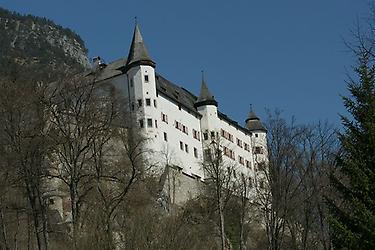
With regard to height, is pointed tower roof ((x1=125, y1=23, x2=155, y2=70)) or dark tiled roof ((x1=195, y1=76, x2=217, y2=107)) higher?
pointed tower roof ((x1=125, y1=23, x2=155, y2=70))

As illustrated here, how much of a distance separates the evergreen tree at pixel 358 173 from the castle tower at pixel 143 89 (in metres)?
49.0

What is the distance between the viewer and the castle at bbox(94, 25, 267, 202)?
71.4m

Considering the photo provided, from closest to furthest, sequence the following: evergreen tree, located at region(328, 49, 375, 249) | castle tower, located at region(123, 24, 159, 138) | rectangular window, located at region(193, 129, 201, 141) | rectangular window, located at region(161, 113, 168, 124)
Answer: evergreen tree, located at region(328, 49, 375, 249)
castle tower, located at region(123, 24, 159, 138)
rectangular window, located at region(161, 113, 168, 124)
rectangular window, located at region(193, 129, 201, 141)

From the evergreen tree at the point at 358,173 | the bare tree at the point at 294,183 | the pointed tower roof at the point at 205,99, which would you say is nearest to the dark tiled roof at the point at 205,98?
the pointed tower roof at the point at 205,99

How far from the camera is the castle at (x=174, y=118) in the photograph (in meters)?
71.4

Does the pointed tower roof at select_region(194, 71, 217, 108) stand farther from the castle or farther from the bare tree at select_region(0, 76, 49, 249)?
the bare tree at select_region(0, 76, 49, 249)

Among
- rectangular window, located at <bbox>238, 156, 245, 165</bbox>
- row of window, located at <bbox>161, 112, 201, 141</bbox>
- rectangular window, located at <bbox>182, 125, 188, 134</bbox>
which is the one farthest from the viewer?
rectangular window, located at <bbox>238, 156, 245, 165</bbox>

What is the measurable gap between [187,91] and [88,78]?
49543mm

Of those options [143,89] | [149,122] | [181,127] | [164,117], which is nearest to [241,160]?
[181,127]

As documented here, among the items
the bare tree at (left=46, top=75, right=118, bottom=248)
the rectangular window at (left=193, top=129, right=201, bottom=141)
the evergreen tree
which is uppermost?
the rectangular window at (left=193, top=129, right=201, bottom=141)

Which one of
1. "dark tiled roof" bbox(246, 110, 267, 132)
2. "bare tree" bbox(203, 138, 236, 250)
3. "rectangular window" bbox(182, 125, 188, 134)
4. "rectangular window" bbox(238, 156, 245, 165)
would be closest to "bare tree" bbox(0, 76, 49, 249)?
"bare tree" bbox(203, 138, 236, 250)

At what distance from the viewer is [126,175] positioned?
49.8 m

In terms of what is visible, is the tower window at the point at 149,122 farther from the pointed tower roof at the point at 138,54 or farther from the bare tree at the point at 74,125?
the bare tree at the point at 74,125

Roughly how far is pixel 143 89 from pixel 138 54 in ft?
17.2
